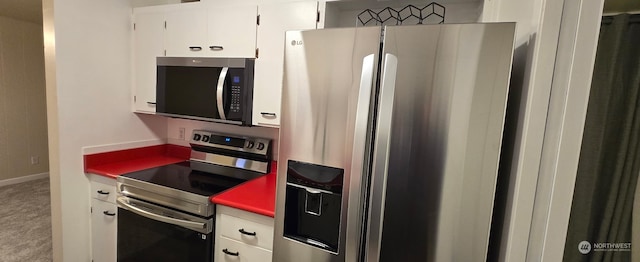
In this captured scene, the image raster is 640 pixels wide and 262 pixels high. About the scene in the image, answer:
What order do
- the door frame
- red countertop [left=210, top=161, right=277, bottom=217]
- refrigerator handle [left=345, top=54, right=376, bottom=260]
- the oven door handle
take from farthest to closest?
the oven door handle < red countertop [left=210, top=161, right=277, bottom=217] < refrigerator handle [left=345, top=54, right=376, bottom=260] < the door frame

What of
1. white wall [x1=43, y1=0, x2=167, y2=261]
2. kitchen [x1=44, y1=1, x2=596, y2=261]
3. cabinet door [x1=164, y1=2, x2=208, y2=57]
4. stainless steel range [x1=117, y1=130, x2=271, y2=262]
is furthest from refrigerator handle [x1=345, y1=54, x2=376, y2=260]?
white wall [x1=43, y1=0, x2=167, y2=261]

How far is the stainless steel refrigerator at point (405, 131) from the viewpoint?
91 centimetres

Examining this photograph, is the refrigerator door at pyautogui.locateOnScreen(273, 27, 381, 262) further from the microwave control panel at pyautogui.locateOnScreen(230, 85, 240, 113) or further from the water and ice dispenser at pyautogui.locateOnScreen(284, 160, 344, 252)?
the microwave control panel at pyautogui.locateOnScreen(230, 85, 240, 113)

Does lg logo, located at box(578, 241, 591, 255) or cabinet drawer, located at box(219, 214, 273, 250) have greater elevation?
lg logo, located at box(578, 241, 591, 255)

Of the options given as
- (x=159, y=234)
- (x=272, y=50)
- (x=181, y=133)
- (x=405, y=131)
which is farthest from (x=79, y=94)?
(x=405, y=131)

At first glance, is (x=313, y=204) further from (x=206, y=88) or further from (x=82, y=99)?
(x=82, y=99)

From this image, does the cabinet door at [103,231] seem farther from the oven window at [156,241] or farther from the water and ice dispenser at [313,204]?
the water and ice dispenser at [313,204]

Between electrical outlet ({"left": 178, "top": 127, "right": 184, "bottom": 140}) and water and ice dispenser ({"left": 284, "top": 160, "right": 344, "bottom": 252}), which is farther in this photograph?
electrical outlet ({"left": 178, "top": 127, "right": 184, "bottom": 140})

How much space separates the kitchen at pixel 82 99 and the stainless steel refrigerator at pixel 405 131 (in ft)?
2.89

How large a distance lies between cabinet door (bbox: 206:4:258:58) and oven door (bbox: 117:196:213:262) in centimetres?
102

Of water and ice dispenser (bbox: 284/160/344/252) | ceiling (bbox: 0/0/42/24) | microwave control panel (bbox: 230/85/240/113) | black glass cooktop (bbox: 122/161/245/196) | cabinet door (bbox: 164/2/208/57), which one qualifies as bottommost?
black glass cooktop (bbox: 122/161/245/196)

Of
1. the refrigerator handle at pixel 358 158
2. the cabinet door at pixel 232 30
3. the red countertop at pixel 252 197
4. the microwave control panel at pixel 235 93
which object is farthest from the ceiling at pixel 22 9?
the refrigerator handle at pixel 358 158

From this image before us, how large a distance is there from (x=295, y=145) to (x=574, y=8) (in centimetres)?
94

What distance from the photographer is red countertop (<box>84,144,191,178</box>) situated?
6.62 ft
